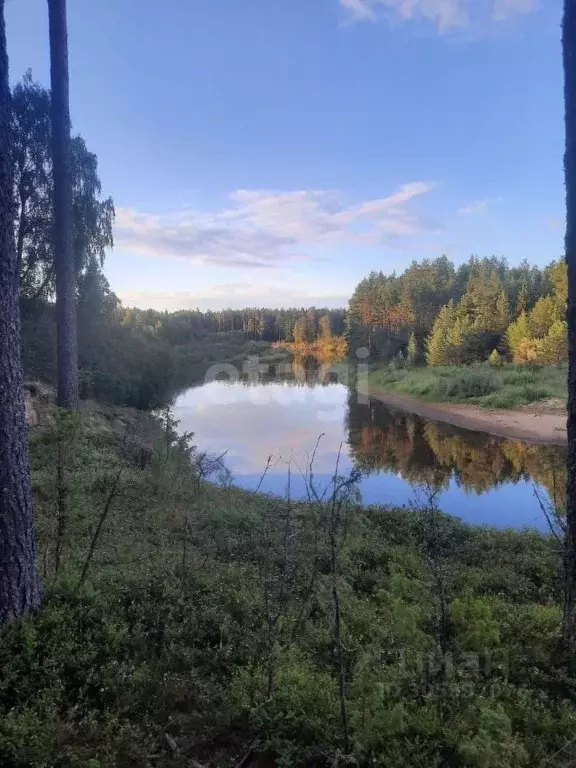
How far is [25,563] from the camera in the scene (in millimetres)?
2912

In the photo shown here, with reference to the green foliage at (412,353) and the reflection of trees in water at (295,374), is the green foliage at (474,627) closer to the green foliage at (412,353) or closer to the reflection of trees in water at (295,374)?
the reflection of trees in water at (295,374)

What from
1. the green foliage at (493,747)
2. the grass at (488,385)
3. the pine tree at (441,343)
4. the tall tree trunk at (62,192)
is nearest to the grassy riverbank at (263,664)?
the green foliage at (493,747)

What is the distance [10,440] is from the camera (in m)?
2.85

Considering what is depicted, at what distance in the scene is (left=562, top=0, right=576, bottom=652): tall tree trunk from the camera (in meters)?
3.07

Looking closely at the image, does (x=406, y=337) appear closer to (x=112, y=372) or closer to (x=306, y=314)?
(x=112, y=372)

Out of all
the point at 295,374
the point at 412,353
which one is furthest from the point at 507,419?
the point at 295,374

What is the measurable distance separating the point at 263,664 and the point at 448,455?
1444cm

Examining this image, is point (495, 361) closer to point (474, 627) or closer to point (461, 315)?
point (461, 315)

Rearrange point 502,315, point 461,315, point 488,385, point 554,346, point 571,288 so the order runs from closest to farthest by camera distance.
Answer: point 571,288 → point 488,385 → point 554,346 → point 502,315 → point 461,315

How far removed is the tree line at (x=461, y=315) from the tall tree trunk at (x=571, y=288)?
24.9 meters

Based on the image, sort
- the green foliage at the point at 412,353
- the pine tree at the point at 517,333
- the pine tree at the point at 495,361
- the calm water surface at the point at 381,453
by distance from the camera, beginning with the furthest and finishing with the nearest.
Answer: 1. the green foliage at the point at 412,353
2. the pine tree at the point at 517,333
3. the pine tree at the point at 495,361
4. the calm water surface at the point at 381,453

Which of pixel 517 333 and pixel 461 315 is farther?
pixel 461 315

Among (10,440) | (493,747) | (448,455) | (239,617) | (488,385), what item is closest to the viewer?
(493,747)

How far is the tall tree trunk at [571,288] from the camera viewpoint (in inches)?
121
